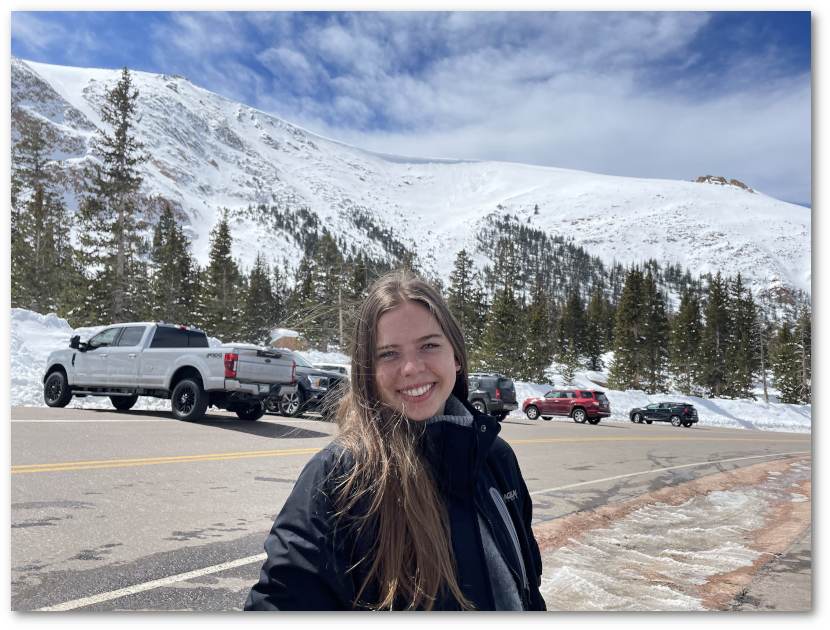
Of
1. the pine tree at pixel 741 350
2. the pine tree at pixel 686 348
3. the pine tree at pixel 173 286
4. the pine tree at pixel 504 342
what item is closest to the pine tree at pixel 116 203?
the pine tree at pixel 173 286

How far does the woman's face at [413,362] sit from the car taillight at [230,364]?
36.0 ft

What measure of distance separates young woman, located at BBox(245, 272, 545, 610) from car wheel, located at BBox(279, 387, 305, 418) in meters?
14.4

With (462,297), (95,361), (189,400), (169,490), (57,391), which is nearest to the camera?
(169,490)

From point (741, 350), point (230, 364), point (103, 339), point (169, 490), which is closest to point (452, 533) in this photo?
point (169, 490)

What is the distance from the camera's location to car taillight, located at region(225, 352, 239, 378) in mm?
12078


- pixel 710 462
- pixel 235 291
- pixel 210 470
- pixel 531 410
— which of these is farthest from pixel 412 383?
pixel 235 291

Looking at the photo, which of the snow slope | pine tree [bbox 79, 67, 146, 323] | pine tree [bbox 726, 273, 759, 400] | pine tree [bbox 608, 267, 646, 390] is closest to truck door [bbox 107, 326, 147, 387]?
the snow slope

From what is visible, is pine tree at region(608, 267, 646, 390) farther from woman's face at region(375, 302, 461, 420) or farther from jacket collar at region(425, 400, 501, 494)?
jacket collar at region(425, 400, 501, 494)

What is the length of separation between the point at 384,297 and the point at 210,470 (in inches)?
281

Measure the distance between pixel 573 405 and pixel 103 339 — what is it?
20.9 metres

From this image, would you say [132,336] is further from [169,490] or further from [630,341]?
[630,341]

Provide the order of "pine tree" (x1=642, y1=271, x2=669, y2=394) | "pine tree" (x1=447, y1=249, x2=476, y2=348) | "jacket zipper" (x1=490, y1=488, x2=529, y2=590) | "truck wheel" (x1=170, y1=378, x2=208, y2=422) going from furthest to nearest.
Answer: "pine tree" (x1=447, y1=249, x2=476, y2=348)
"pine tree" (x1=642, y1=271, x2=669, y2=394)
"truck wheel" (x1=170, y1=378, x2=208, y2=422)
"jacket zipper" (x1=490, y1=488, x2=529, y2=590)

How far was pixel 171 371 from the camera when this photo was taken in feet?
42.0
